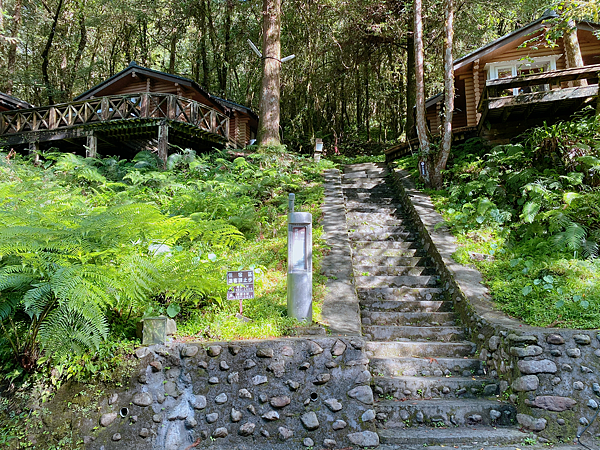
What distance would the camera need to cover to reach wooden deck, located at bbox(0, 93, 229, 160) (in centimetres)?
1355

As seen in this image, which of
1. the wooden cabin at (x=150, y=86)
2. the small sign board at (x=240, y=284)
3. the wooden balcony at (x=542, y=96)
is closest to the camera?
the small sign board at (x=240, y=284)

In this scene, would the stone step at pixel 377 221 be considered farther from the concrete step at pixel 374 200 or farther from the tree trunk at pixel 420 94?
the tree trunk at pixel 420 94

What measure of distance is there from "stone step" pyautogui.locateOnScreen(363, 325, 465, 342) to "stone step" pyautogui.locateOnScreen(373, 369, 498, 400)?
30.4 inches

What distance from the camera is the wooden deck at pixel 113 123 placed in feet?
44.4

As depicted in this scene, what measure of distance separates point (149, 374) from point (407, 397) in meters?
2.70

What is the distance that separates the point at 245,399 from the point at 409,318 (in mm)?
2583

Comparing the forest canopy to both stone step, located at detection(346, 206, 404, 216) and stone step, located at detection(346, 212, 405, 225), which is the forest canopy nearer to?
stone step, located at detection(346, 206, 404, 216)

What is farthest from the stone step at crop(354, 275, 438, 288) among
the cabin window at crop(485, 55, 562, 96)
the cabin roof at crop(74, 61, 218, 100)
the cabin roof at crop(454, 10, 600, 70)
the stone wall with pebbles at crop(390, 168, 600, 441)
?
the cabin roof at crop(74, 61, 218, 100)

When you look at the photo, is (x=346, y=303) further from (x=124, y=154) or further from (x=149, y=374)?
(x=124, y=154)

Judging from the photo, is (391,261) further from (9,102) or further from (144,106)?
(9,102)

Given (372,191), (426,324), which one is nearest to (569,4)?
(372,191)

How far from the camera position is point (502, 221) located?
22.4 feet

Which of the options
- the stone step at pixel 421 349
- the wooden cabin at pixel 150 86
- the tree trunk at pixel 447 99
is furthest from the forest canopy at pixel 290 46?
the stone step at pixel 421 349

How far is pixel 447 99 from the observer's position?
9.16 metres
